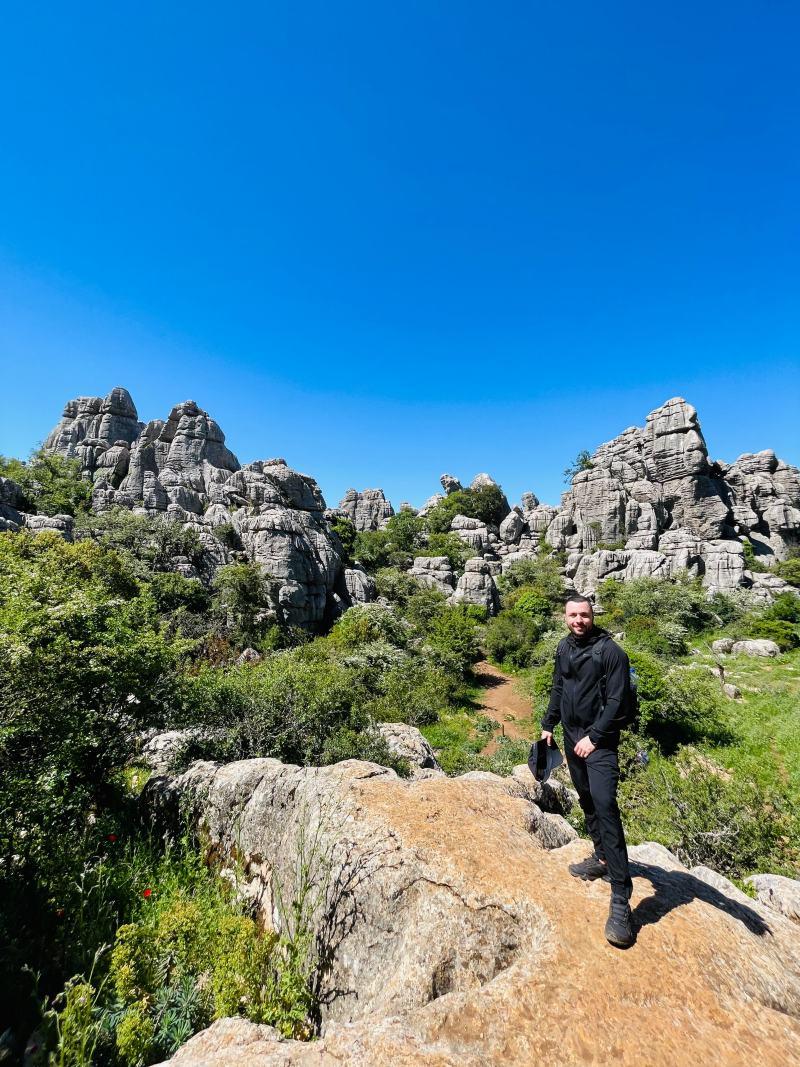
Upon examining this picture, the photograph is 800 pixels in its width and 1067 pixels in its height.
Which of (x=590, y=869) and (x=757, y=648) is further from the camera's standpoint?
(x=757, y=648)

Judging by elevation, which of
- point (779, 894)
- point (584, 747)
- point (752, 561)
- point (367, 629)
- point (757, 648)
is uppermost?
point (752, 561)

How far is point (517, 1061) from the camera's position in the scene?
2113 mm

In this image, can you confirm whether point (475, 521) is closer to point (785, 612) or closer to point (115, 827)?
point (785, 612)

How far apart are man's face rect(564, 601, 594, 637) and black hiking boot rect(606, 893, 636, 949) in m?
1.87

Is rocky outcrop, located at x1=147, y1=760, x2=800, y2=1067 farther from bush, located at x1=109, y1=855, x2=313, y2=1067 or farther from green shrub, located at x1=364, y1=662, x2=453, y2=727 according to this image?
green shrub, located at x1=364, y1=662, x2=453, y2=727

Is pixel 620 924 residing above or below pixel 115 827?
above

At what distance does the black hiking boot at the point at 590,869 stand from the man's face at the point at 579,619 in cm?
196

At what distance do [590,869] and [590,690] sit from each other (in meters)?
1.56

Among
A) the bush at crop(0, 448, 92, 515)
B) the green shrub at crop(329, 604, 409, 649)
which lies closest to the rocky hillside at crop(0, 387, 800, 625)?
the bush at crop(0, 448, 92, 515)

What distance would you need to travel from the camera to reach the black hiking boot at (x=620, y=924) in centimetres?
278

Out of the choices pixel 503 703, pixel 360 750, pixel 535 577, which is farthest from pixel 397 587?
pixel 360 750

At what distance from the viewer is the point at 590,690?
3.46 meters

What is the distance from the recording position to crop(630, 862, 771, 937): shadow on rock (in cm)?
319

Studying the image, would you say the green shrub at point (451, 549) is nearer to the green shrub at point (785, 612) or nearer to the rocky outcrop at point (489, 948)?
the green shrub at point (785, 612)
